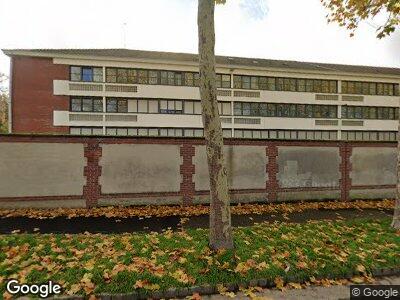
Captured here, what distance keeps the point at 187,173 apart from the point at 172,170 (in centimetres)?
63

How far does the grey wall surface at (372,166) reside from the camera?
13703 millimetres

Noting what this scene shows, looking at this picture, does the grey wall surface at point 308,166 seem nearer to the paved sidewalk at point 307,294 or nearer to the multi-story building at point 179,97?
the paved sidewalk at point 307,294

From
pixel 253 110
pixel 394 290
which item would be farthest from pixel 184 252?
pixel 253 110

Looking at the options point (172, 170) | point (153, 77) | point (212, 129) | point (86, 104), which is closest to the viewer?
point (212, 129)

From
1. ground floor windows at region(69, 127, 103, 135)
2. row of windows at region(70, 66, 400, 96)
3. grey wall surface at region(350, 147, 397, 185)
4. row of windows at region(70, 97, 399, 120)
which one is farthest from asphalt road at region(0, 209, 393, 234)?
row of windows at region(70, 66, 400, 96)

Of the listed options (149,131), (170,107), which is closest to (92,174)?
(149,131)

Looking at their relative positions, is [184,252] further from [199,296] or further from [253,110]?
[253,110]

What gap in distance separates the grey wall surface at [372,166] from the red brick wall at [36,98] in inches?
1024

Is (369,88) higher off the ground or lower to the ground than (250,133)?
higher

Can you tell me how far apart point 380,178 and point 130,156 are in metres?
11.8

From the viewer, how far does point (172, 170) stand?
38.8ft

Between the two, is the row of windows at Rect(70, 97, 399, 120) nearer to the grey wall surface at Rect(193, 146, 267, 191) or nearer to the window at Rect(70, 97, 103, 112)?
the window at Rect(70, 97, 103, 112)

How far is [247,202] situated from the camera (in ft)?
40.7

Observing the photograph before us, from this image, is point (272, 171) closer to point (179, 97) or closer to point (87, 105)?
point (179, 97)
